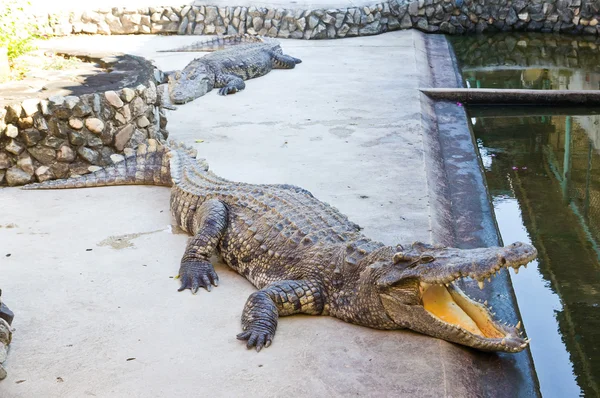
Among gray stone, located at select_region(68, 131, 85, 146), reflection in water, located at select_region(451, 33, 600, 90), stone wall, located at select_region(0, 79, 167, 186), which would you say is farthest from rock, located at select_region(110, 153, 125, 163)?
reflection in water, located at select_region(451, 33, 600, 90)

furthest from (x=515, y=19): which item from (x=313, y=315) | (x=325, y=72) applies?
(x=313, y=315)

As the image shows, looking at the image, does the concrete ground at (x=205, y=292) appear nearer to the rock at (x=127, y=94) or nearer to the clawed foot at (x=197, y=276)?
the clawed foot at (x=197, y=276)

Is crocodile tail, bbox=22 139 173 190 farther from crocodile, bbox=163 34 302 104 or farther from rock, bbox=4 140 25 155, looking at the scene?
crocodile, bbox=163 34 302 104

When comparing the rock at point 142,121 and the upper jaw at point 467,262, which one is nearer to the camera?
the upper jaw at point 467,262

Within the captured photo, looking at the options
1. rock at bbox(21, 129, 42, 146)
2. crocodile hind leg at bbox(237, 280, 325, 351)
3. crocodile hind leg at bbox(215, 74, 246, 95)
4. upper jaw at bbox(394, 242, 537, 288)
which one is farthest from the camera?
crocodile hind leg at bbox(215, 74, 246, 95)

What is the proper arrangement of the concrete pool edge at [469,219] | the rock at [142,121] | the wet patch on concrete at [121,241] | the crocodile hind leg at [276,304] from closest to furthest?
the concrete pool edge at [469,219] < the crocodile hind leg at [276,304] < the wet patch on concrete at [121,241] < the rock at [142,121]

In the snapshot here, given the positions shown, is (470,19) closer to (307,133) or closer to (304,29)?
(304,29)

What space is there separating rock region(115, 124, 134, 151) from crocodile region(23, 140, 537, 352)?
152 cm

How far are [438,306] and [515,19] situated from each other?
12589 mm

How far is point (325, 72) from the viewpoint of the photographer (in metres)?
11.0

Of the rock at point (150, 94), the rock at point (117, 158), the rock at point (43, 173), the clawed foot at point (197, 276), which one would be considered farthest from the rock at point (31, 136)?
the clawed foot at point (197, 276)

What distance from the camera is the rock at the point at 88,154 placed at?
6496 millimetres

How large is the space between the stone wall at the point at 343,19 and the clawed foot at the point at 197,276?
991 cm

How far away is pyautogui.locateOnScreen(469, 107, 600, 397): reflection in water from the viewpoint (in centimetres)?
432
